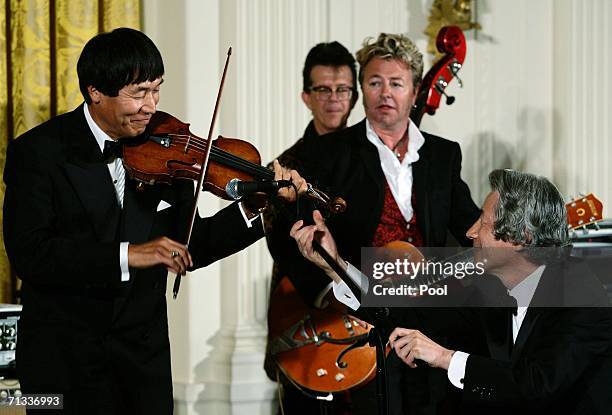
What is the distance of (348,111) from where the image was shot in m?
3.51

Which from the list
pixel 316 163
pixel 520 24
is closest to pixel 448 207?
pixel 316 163

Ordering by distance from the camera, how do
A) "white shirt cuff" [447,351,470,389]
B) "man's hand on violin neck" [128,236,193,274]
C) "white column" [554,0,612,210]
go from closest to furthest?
"man's hand on violin neck" [128,236,193,274] → "white shirt cuff" [447,351,470,389] → "white column" [554,0,612,210]

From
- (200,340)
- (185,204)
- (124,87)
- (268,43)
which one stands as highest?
(268,43)

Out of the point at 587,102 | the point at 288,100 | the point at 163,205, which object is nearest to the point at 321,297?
the point at 163,205

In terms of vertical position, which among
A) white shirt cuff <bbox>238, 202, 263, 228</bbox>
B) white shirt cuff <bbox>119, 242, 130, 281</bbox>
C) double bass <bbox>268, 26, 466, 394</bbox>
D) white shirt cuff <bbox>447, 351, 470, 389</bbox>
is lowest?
double bass <bbox>268, 26, 466, 394</bbox>

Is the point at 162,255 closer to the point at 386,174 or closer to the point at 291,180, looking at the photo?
the point at 291,180

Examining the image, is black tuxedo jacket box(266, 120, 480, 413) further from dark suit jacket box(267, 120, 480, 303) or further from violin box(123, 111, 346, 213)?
violin box(123, 111, 346, 213)

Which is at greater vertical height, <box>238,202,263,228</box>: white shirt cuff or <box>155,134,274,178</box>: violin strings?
<box>155,134,274,178</box>: violin strings

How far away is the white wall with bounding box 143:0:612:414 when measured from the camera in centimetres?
385

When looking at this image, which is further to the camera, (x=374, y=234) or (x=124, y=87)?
(x=374, y=234)

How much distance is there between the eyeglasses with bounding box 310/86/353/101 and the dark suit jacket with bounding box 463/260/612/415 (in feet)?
4.55

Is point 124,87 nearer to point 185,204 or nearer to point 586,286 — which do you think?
point 185,204

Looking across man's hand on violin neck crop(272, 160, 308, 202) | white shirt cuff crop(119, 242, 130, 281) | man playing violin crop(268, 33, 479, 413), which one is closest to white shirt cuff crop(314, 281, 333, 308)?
man playing violin crop(268, 33, 479, 413)

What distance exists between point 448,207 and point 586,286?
38.4 inches
